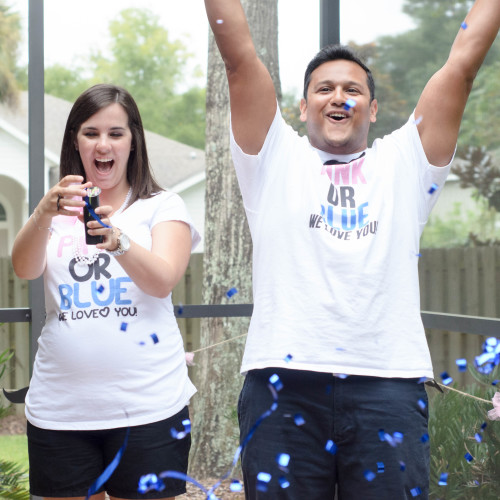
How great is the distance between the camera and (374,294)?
1606mm

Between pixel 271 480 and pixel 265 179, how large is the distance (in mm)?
642

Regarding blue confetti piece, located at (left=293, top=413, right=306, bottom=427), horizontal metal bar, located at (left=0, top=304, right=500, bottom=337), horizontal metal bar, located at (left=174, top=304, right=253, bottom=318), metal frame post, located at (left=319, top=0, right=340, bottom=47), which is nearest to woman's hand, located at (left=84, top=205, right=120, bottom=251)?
blue confetti piece, located at (left=293, top=413, right=306, bottom=427)

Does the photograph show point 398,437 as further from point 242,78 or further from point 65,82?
point 65,82

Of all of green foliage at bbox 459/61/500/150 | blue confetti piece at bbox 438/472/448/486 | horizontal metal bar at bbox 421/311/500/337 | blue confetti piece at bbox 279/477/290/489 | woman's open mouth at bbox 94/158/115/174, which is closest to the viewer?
blue confetti piece at bbox 279/477/290/489

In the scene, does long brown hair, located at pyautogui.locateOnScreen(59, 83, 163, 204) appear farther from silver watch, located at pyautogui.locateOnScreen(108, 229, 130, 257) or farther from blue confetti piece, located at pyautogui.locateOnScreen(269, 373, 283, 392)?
blue confetti piece, located at pyautogui.locateOnScreen(269, 373, 283, 392)

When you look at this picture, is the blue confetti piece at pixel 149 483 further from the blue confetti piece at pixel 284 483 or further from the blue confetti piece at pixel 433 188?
the blue confetti piece at pixel 433 188

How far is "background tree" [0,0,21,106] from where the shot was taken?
12.6ft

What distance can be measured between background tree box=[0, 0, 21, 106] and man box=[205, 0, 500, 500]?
7.92 feet

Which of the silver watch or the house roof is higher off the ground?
the house roof

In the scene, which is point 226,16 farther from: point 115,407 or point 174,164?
point 174,164

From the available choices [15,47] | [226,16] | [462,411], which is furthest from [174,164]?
[226,16]

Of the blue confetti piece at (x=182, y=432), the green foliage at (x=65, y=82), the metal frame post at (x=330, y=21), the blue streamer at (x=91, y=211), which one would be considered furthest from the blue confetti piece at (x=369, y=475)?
the green foliage at (x=65, y=82)

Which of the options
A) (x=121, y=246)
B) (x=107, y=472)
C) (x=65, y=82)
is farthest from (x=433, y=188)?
(x=65, y=82)

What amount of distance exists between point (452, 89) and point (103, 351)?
0.97 m
